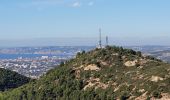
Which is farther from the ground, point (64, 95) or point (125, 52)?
point (125, 52)

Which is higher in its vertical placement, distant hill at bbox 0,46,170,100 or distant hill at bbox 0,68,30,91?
distant hill at bbox 0,46,170,100

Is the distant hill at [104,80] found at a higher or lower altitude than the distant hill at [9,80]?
higher

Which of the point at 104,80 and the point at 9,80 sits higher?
the point at 104,80

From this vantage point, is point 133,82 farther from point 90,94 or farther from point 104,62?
point 104,62

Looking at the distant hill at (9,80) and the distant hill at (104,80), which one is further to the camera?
the distant hill at (9,80)

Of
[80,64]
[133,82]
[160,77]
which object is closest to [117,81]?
[133,82]
